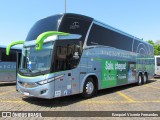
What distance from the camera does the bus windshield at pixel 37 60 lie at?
929 centimetres

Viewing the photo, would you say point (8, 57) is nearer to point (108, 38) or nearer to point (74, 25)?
point (108, 38)

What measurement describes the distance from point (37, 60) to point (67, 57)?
1.19m

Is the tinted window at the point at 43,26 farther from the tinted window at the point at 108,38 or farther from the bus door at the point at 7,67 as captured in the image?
the bus door at the point at 7,67

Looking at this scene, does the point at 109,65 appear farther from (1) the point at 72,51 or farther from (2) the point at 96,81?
(1) the point at 72,51

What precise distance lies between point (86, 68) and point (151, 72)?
40.7 ft

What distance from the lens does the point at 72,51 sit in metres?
10.1

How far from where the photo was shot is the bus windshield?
929 centimetres

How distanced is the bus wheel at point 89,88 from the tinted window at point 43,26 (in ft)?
9.93

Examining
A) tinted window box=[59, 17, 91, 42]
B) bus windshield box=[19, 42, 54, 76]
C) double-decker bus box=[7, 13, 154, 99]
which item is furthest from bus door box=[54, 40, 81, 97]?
tinted window box=[59, 17, 91, 42]

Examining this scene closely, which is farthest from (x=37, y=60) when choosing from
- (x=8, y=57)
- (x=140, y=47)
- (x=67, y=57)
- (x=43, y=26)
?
(x=140, y=47)

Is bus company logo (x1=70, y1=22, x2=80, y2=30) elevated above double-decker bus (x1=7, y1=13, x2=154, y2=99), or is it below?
above

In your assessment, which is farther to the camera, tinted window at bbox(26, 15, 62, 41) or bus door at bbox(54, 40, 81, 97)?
tinted window at bbox(26, 15, 62, 41)

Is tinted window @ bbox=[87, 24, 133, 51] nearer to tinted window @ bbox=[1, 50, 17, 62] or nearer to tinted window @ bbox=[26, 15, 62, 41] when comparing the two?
tinted window @ bbox=[26, 15, 62, 41]

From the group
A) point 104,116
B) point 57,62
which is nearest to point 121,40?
point 57,62
